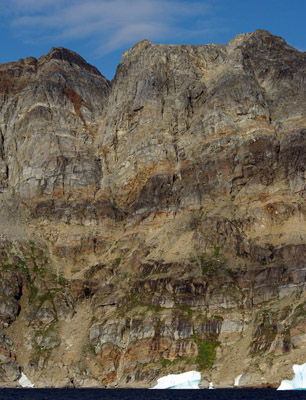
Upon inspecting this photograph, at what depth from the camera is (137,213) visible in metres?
172

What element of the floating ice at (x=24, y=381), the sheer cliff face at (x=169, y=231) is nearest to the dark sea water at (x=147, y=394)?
the sheer cliff face at (x=169, y=231)

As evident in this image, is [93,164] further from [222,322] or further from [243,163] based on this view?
[222,322]

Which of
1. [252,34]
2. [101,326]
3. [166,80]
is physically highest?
[252,34]

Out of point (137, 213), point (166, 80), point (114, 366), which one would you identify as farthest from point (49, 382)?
point (166, 80)

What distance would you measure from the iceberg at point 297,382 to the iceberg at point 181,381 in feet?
59.1

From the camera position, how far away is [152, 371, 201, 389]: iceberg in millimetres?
125938

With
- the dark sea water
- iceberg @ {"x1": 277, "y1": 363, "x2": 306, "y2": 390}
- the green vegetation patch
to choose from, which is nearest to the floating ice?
the dark sea water

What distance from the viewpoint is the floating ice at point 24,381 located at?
138m

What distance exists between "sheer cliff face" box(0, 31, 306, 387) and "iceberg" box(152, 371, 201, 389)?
1.59 meters

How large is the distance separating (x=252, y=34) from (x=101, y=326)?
3839 inches

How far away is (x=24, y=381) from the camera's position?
138 m

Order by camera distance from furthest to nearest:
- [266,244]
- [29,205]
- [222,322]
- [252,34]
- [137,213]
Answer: [252,34]
[29,205]
[137,213]
[266,244]
[222,322]

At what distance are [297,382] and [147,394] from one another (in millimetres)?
24000

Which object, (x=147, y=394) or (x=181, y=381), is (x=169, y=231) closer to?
(x=181, y=381)
